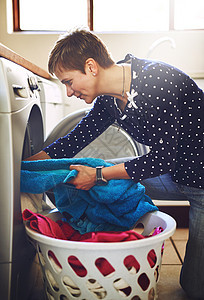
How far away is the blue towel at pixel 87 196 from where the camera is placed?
3.43 ft

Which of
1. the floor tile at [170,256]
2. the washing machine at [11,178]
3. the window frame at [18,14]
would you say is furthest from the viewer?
the window frame at [18,14]

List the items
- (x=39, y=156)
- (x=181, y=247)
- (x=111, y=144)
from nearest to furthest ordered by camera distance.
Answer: (x=39, y=156) → (x=181, y=247) → (x=111, y=144)

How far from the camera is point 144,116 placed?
1150 millimetres

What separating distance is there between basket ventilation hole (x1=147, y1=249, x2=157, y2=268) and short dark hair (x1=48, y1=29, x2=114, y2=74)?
2.01 feet

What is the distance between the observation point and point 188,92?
1207 millimetres

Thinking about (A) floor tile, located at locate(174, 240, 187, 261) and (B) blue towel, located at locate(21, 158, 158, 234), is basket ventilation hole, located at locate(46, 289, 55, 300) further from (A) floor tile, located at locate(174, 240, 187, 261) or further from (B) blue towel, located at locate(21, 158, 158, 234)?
(A) floor tile, located at locate(174, 240, 187, 261)

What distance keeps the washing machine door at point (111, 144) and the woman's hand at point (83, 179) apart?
71 cm

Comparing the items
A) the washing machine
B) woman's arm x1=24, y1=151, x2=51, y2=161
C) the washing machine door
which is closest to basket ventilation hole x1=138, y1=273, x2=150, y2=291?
the washing machine

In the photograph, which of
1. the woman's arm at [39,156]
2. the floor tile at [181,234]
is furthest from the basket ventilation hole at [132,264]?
the floor tile at [181,234]

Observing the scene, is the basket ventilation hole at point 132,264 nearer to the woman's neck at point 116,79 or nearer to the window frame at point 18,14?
the woman's neck at point 116,79

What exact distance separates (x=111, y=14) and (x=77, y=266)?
2.01m

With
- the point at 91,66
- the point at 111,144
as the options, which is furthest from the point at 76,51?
the point at 111,144

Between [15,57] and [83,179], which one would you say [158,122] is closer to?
[83,179]

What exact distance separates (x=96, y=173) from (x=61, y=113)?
1.07 metres
